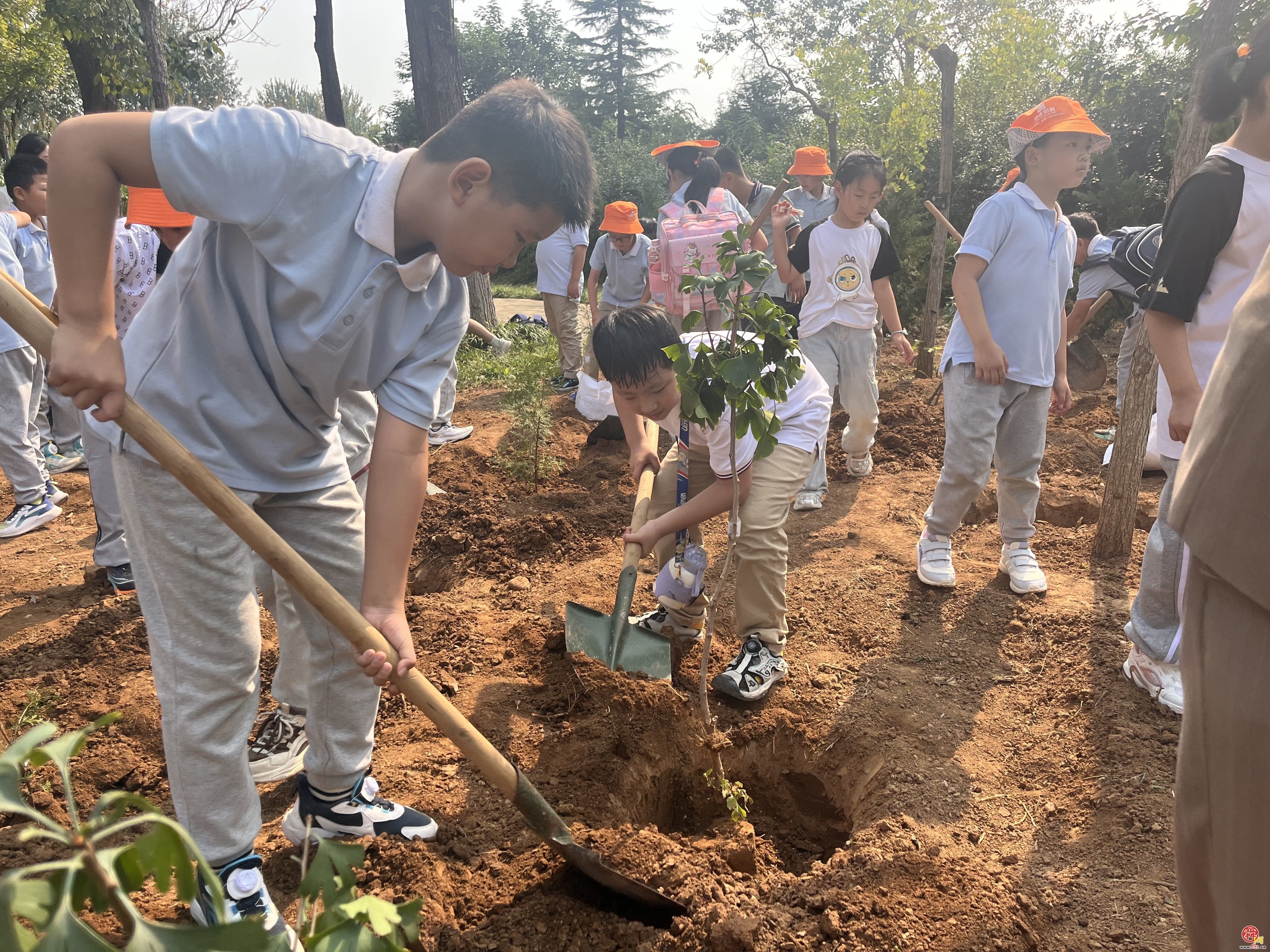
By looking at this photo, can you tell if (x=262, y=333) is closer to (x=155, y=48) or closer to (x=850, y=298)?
(x=850, y=298)

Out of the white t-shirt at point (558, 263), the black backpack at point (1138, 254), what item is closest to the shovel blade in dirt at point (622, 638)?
the black backpack at point (1138, 254)

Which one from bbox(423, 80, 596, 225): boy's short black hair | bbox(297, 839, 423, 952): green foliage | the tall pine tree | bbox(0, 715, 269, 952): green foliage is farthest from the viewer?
the tall pine tree

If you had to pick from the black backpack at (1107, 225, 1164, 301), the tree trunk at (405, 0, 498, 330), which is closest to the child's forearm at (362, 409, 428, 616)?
the black backpack at (1107, 225, 1164, 301)

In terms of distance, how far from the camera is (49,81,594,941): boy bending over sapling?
5.12ft

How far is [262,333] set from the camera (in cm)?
172

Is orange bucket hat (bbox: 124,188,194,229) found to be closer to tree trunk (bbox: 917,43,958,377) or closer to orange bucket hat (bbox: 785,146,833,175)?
orange bucket hat (bbox: 785,146,833,175)

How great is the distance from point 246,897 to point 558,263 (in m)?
6.51

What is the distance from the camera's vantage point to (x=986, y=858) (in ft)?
7.45

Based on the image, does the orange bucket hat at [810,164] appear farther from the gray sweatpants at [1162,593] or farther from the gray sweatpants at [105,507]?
the gray sweatpants at [105,507]

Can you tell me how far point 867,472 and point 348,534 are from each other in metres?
4.10

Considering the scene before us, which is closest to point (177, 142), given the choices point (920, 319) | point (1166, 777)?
point (1166, 777)

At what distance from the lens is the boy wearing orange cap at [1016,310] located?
10.9ft

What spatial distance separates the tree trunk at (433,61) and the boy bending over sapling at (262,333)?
6709mm

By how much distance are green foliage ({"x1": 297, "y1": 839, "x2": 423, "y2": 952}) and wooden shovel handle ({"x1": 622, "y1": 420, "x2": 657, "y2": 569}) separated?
1.85 metres
